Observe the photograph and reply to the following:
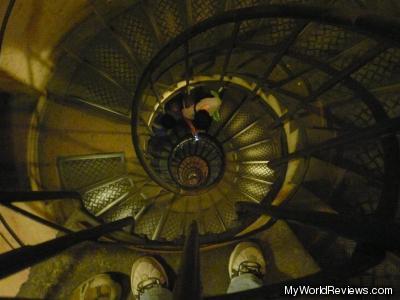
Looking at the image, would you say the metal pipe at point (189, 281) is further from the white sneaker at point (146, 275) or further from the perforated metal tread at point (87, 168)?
the perforated metal tread at point (87, 168)

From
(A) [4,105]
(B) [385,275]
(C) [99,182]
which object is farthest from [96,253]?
(B) [385,275]

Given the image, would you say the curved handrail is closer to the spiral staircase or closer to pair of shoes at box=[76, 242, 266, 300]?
the spiral staircase

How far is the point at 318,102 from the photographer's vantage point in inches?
134

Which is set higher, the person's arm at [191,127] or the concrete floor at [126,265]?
the person's arm at [191,127]

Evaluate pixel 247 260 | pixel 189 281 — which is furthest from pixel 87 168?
pixel 189 281

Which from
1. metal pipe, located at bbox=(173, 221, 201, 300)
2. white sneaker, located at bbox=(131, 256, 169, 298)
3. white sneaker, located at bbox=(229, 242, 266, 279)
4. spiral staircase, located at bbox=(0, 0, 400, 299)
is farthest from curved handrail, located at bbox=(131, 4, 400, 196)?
white sneaker, located at bbox=(229, 242, 266, 279)

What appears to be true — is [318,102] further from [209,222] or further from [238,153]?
[209,222]

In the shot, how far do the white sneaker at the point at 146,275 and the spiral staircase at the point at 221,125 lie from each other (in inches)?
7.9

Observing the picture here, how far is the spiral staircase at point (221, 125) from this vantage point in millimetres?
2996

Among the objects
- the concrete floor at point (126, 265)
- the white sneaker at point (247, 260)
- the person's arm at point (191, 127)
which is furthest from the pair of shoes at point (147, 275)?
the person's arm at point (191, 127)

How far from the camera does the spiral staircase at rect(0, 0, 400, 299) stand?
9.83 feet

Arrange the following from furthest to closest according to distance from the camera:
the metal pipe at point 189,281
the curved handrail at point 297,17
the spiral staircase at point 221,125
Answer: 1. the spiral staircase at point 221,125
2. the curved handrail at point 297,17
3. the metal pipe at point 189,281

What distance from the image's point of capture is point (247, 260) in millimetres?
3264

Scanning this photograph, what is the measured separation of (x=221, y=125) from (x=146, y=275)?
2.48 metres
